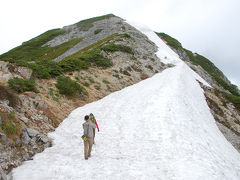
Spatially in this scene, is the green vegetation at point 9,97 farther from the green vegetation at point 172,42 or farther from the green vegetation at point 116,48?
the green vegetation at point 172,42

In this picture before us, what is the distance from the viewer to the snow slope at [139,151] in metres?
8.47

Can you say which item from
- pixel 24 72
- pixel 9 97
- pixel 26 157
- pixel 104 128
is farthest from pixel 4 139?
pixel 24 72

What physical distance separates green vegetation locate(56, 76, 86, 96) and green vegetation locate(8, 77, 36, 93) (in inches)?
118

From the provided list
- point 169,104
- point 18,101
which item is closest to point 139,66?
point 169,104

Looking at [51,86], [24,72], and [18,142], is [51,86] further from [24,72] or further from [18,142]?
[18,142]

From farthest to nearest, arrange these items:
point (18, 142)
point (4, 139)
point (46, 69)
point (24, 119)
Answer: point (46, 69), point (24, 119), point (18, 142), point (4, 139)

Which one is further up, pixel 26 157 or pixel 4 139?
pixel 4 139

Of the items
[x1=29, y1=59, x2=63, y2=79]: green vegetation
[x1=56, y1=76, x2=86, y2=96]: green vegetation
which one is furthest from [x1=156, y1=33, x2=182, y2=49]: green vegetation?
[x1=56, y1=76, x2=86, y2=96]: green vegetation

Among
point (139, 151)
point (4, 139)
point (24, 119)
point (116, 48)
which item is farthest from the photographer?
point (116, 48)

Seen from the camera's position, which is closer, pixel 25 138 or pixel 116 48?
pixel 25 138

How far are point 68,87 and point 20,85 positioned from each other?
473 cm

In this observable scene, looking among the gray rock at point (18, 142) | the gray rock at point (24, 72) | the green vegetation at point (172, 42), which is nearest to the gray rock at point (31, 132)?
the gray rock at point (18, 142)

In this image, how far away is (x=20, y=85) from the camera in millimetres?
14828

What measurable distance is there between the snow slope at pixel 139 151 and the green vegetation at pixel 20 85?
389 centimetres
